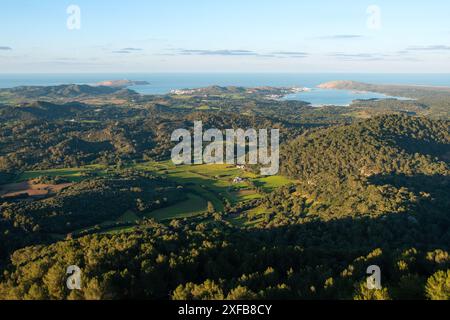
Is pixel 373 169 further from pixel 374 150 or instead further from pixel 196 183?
pixel 196 183

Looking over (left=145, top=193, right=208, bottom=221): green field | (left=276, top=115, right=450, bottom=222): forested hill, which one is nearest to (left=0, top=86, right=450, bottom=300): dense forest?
(left=276, top=115, right=450, bottom=222): forested hill

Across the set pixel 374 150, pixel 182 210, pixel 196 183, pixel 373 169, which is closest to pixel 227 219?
pixel 182 210

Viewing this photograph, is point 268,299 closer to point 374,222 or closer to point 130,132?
point 374,222

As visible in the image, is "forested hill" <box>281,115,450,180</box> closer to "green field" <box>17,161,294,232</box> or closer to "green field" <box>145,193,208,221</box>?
"green field" <box>17,161,294,232</box>

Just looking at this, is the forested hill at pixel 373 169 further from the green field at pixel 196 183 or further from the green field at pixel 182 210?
the green field at pixel 182 210

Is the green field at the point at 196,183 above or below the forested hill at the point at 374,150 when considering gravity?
below

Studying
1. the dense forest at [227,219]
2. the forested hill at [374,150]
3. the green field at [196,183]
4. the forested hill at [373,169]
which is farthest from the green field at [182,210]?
the forested hill at [374,150]

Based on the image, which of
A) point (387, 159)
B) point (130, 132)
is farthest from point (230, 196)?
point (130, 132)
